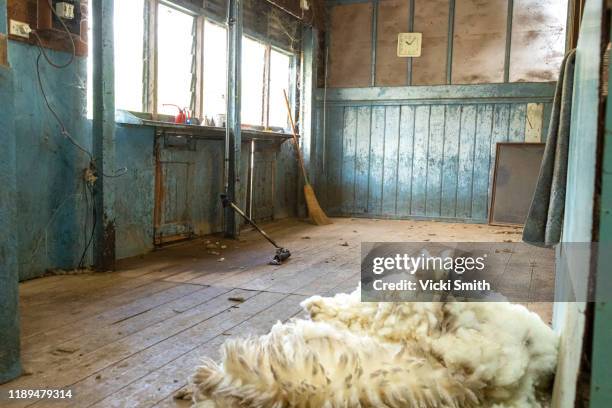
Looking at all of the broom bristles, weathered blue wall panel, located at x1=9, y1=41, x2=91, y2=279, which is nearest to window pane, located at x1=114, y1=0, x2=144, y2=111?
weathered blue wall panel, located at x1=9, y1=41, x2=91, y2=279

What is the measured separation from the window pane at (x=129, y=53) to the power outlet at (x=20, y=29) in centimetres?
96

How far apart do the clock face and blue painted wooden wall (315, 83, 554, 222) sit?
45cm

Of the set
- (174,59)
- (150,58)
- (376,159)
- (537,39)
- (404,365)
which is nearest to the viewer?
(404,365)

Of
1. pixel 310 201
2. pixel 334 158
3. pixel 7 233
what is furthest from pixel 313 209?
pixel 7 233

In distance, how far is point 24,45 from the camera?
10.5 feet

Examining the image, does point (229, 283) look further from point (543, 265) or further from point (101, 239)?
point (543, 265)

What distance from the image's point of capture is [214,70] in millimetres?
5332

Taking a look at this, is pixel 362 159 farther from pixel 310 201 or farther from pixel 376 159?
pixel 310 201

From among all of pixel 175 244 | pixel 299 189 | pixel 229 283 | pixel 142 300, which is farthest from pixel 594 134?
pixel 299 189

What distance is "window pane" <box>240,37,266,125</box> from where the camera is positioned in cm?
596

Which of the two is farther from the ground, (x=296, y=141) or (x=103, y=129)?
(x=296, y=141)

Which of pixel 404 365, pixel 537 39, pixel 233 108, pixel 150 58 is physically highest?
pixel 537 39

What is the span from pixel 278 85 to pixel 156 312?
4.59 meters

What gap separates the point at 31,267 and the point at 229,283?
1.24 metres
